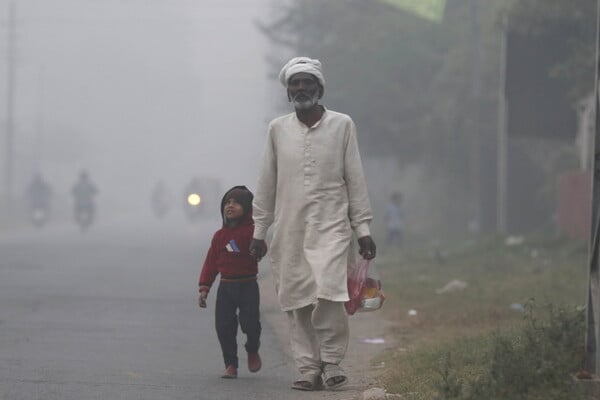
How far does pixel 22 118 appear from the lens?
4660 inches

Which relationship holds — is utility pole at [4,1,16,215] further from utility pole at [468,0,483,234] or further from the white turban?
the white turban

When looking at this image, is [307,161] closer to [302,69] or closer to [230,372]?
[302,69]

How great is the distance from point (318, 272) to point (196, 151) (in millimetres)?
124969

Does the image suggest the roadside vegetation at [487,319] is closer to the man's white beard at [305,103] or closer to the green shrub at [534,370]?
the green shrub at [534,370]

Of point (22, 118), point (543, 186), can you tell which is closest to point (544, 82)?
point (543, 186)

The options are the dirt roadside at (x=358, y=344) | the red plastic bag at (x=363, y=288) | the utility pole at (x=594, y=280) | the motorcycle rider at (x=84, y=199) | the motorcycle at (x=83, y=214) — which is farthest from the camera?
the motorcycle at (x=83, y=214)

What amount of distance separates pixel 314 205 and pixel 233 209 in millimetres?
826

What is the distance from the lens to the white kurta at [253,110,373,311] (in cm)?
748

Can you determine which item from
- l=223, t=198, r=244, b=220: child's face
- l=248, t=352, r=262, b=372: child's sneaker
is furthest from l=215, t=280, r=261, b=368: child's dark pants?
l=223, t=198, r=244, b=220: child's face

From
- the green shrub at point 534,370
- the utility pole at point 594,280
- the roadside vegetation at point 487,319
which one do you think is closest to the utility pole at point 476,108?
the roadside vegetation at point 487,319

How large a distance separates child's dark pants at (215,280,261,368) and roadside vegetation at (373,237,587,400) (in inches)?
38.4

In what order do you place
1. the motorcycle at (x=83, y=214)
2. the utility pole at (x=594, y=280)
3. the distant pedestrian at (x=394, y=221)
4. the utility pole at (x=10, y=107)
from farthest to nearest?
the utility pole at (x=10, y=107) < the motorcycle at (x=83, y=214) < the distant pedestrian at (x=394, y=221) < the utility pole at (x=594, y=280)

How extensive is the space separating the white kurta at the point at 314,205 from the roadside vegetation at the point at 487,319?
886 millimetres

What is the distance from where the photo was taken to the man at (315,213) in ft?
24.5
